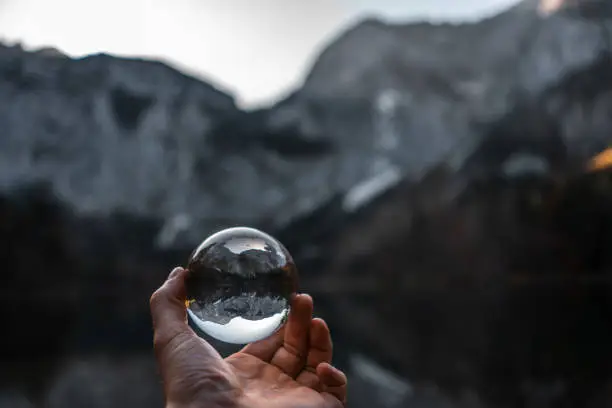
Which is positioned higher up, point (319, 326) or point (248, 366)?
point (319, 326)

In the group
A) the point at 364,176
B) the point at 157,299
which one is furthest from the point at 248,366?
the point at 364,176

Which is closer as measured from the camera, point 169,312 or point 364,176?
point 169,312

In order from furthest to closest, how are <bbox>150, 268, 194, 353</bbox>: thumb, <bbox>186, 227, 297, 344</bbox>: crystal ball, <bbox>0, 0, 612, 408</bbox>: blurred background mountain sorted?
<bbox>0, 0, 612, 408</bbox>: blurred background mountain < <bbox>186, 227, 297, 344</bbox>: crystal ball < <bbox>150, 268, 194, 353</bbox>: thumb

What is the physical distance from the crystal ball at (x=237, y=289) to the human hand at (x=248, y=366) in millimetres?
66

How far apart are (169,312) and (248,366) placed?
0.40 metres

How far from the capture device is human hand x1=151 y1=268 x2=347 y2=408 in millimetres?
2291

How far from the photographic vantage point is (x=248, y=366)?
2609 mm

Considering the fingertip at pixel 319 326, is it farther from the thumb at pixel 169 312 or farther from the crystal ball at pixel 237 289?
the thumb at pixel 169 312

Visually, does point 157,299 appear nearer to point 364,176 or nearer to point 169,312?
point 169,312

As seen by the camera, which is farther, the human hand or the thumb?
the thumb

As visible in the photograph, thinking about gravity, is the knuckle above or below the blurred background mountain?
above

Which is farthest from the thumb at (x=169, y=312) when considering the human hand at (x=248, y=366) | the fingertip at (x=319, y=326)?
the fingertip at (x=319, y=326)

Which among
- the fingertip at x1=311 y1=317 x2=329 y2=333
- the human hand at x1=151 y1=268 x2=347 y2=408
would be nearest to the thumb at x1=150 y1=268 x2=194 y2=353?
the human hand at x1=151 y1=268 x2=347 y2=408

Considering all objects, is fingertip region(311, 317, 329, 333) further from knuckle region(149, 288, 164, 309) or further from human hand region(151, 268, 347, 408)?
knuckle region(149, 288, 164, 309)
